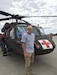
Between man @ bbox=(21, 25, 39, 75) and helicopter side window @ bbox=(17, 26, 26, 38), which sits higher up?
helicopter side window @ bbox=(17, 26, 26, 38)

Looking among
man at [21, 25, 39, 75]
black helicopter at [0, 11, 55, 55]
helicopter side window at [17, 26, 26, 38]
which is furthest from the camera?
helicopter side window at [17, 26, 26, 38]

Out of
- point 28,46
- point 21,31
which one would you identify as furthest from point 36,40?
point 28,46

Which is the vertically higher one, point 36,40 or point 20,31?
point 20,31

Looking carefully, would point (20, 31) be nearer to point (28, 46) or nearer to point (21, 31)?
point (21, 31)

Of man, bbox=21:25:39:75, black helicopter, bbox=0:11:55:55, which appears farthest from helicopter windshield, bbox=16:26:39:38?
man, bbox=21:25:39:75

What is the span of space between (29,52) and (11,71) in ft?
5.37

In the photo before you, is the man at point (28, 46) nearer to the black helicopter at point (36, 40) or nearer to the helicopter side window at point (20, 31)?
the black helicopter at point (36, 40)

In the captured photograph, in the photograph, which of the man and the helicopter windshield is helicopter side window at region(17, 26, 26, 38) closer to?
the helicopter windshield

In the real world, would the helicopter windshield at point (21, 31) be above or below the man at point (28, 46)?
above

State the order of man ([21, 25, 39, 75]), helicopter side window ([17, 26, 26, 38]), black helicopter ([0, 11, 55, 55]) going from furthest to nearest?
helicopter side window ([17, 26, 26, 38]) → black helicopter ([0, 11, 55, 55]) → man ([21, 25, 39, 75])

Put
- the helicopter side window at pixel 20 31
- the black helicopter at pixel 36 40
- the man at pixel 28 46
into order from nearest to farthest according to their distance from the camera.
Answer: the man at pixel 28 46 < the black helicopter at pixel 36 40 < the helicopter side window at pixel 20 31

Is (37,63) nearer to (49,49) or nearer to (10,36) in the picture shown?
(49,49)

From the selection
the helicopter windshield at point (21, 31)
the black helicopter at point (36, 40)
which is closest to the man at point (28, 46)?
the black helicopter at point (36, 40)

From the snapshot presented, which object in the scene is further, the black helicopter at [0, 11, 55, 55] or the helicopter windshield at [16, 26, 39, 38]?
the helicopter windshield at [16, 26, 39, 38]
